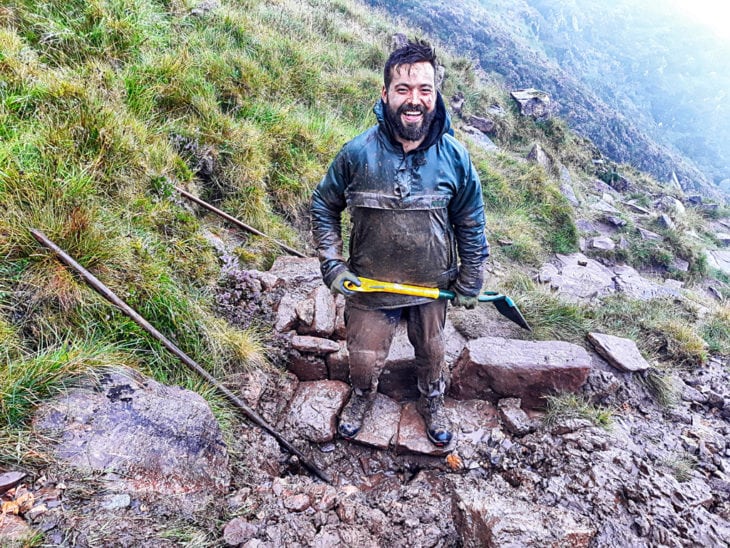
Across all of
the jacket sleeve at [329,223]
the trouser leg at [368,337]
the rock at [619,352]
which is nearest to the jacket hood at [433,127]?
the jacket sleeve at [329,223]

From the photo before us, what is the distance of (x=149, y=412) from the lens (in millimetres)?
1935

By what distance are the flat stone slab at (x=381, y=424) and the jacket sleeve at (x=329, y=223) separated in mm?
1026

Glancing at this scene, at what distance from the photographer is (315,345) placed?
295 centimetres

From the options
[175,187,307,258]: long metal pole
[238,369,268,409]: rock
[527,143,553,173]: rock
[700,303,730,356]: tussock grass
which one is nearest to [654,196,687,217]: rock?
[527,143,553,173]: rock

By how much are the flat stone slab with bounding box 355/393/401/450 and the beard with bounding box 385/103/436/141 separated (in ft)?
5.81

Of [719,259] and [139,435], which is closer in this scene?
[139,435]

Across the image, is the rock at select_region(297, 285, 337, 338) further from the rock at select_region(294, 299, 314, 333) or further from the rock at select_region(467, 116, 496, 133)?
the rock at select_region(467, 116, 496, 133)

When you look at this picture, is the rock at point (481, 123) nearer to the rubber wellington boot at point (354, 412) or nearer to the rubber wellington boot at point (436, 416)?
the rubber wellington boot at point (436, 416)

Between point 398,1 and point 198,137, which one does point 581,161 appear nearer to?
point 198,137

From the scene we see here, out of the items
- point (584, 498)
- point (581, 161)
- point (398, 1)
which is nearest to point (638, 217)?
point (581, 161)

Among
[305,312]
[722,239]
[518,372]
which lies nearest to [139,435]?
[305,312]

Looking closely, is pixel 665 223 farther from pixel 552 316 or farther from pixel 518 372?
pixel 518 372

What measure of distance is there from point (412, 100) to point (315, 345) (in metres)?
1.73

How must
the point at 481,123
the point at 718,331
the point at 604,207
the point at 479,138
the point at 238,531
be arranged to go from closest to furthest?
1. the point at 238,531
2. the point at 718,331
3. the point at 604,207
4. the point at 479,138
5. the point at 481,123
